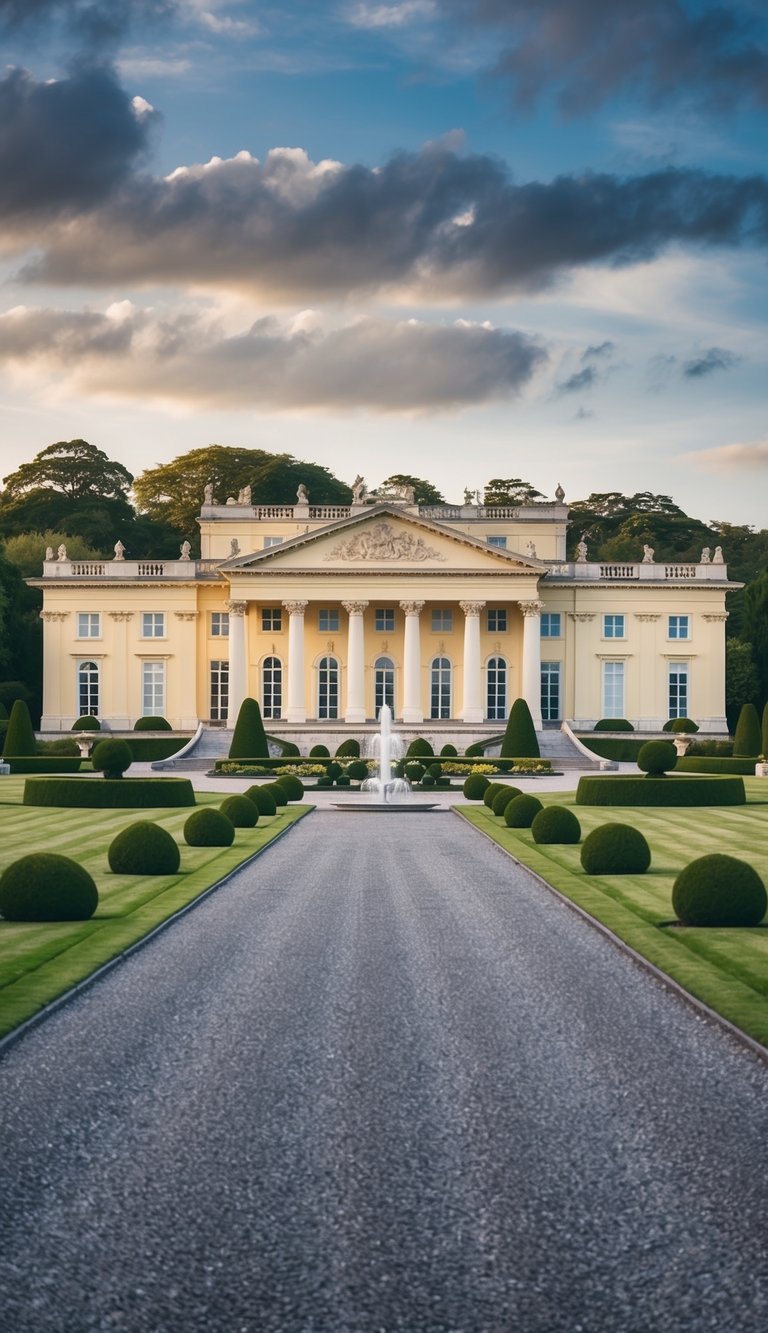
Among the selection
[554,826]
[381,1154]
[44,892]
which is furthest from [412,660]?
[381,1154]

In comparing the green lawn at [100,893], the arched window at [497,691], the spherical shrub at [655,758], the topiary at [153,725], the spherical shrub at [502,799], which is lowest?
the green lawn at [100,893]

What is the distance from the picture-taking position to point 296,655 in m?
78.1

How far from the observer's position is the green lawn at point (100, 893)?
559 inches

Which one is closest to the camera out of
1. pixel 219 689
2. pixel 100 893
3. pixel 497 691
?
pixel 100 893

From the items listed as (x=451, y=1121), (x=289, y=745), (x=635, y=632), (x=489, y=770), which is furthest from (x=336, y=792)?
(x=451, y=1121)

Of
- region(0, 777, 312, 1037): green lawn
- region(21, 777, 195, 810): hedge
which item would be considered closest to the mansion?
region(21, 777, 195, 810): hedge

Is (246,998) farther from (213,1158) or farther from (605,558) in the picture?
(605,558)

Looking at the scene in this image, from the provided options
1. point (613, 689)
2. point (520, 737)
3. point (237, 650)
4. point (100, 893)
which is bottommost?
point (100, 893)

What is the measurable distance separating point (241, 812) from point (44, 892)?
53.9 feet

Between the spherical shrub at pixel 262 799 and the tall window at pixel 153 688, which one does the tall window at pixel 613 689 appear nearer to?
the tall window at pixel 153 688

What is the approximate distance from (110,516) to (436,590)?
32.9 metres

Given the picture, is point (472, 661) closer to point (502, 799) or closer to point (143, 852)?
point (502, 799)

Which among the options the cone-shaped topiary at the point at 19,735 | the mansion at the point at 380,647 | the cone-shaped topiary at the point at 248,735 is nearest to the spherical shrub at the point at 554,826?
the cone-shaped topiary at the point at 248,735

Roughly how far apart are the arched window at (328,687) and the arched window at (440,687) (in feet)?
17.1
